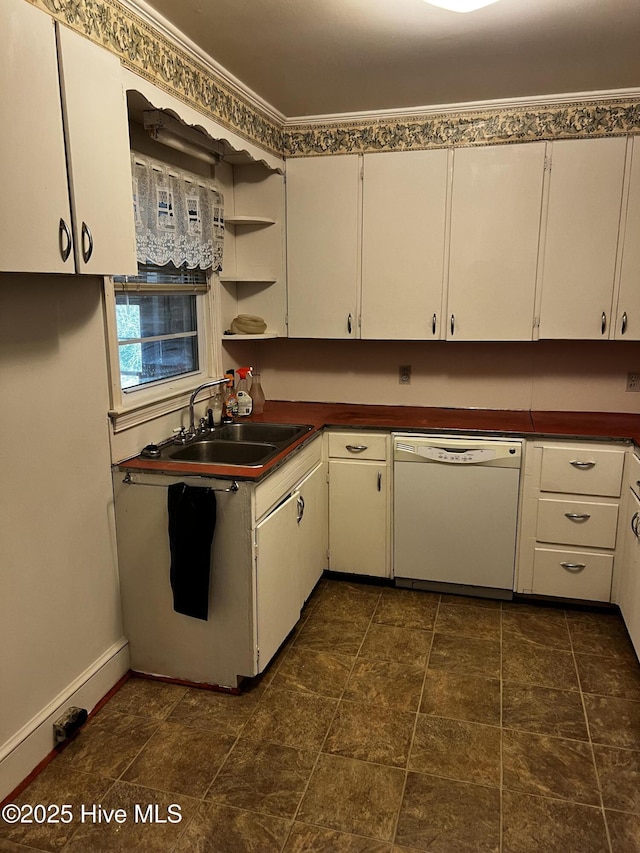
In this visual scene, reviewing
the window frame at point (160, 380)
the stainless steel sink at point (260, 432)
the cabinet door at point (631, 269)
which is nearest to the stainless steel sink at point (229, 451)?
the stainless steel sink at point (260, 432)

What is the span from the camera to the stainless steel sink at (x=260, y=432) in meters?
3.11

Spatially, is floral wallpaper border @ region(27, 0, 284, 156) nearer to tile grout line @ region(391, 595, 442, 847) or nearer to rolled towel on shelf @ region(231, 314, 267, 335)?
rolled towel on shelf @ region(231, 314, 267, 335)

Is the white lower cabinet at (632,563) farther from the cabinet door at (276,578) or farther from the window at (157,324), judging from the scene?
the window at (157,324)

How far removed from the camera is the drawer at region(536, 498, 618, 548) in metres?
3.01

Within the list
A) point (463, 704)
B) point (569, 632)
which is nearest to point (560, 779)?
point (463, 704)

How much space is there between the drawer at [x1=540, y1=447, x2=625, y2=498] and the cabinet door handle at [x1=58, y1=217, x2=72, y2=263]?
7.47ft

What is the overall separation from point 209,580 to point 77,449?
2.30 feet

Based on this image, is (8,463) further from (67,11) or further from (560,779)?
(560,779)

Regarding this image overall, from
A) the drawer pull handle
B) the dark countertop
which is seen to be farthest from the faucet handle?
the drawer pull handle

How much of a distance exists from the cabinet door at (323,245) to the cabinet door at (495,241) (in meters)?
0.55

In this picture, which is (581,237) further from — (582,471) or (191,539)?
(191,539)

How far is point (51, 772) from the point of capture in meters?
2.09

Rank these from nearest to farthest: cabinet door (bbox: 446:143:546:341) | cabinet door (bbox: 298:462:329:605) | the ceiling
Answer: the ceiling < cabinet door (bbox: 298:462:329:605) < cabinet door (bbox: 446:143:546:341)

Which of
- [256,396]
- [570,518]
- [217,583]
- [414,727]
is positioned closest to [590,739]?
[414,727]
